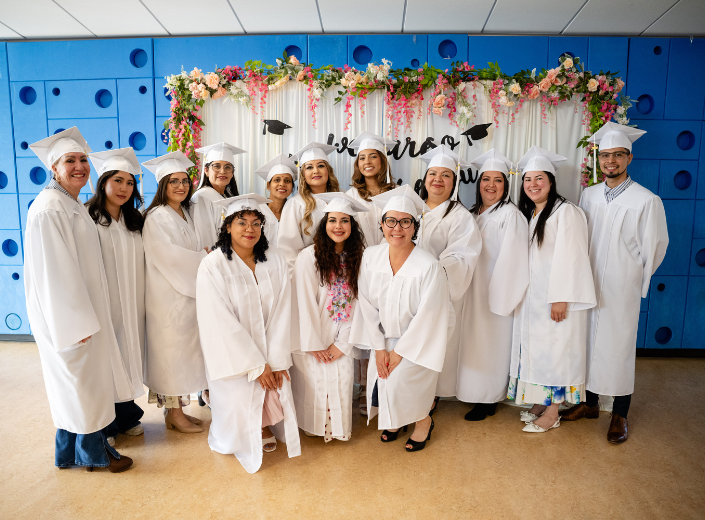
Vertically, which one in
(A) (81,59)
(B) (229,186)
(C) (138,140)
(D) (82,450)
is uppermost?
(A) (81,59)

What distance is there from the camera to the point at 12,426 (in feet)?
10.9

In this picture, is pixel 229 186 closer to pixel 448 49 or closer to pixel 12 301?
pixel 448 49

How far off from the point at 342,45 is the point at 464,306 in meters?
3.16

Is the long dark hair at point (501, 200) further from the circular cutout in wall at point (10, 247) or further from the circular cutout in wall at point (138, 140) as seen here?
the circular cutout in wall at point (10, 247)

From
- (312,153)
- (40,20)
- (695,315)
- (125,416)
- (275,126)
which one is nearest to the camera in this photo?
(125,416)

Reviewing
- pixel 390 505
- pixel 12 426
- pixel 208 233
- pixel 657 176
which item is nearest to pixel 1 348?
pixel 12 426

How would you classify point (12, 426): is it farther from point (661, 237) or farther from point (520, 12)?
point (520, 12)

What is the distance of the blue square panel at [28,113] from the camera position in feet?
16.5

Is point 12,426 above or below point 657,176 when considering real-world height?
below

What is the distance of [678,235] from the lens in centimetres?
479

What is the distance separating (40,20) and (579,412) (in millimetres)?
6414

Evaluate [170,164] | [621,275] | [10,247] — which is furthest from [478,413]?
[10,247]

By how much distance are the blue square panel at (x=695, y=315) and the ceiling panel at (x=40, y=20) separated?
7.27 metres

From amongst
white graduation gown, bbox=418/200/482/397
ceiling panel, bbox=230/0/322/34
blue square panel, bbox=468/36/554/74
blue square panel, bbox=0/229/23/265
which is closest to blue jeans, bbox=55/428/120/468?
white graduation gown, bbox=418/200/482/397
